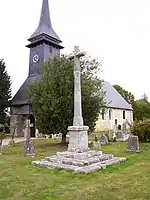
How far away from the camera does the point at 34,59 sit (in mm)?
29094

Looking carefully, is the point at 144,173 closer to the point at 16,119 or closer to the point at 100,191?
the point at 100,191

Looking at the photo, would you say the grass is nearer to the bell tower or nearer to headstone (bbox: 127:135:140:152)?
headstone (bbox: 127:135:140:152)

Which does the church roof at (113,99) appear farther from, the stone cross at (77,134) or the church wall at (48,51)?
the stone cross at (77,134)

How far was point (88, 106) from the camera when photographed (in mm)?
14391

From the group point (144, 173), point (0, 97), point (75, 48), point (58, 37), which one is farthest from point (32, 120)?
point (144, 173)

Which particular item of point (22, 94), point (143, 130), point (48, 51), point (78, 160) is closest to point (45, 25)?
point (48, 51)

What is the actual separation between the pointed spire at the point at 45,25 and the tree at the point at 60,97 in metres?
15.3

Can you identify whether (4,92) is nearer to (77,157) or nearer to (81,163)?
(77,157)

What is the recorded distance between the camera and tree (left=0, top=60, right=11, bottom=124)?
27.0 metres

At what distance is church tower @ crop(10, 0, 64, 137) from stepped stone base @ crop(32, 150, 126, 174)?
1820 centimetres

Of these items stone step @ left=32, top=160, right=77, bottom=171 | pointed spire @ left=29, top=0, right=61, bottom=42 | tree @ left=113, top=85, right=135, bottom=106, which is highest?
pointed spire @ left=29, top=0, right=61, bottom=42

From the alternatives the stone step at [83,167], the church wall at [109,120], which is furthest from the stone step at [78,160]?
the church wall at [109,120]

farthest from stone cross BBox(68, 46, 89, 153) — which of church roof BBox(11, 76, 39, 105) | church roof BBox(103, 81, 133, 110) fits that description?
church roof BBox(103, 81, 133, 110)

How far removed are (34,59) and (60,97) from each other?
16602 mm
